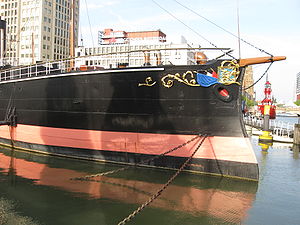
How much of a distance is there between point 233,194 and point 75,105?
6575 mm

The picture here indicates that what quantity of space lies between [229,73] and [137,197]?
4.80 m

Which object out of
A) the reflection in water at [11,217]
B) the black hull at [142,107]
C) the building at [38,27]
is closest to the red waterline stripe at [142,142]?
the black hull at [142,107]

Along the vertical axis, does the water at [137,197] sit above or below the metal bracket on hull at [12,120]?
below

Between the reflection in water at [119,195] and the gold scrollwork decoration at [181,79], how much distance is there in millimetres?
2987

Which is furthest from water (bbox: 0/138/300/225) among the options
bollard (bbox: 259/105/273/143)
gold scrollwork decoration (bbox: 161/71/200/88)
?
bollard (bbox: 259/105/273/143)

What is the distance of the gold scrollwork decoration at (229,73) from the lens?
28.6ft

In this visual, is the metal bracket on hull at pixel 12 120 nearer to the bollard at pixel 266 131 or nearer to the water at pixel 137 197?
the water at pixel 137 197

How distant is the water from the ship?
592 millimetres

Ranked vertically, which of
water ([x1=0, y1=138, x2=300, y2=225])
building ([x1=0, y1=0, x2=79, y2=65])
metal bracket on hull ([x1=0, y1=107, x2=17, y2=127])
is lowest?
water ([x1=0, y1=138, x2=300, y2=225])

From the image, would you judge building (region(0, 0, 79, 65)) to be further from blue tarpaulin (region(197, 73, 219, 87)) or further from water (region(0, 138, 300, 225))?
blue tarpaulin (region(197, 73, 219, 87))

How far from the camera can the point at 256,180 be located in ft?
28.0

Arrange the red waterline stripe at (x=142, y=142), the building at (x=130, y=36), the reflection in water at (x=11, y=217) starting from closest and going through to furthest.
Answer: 1. the reflection in water at (x=11, y=217)
2. the red waterline stripe at (x=142, y=142)
3. the building at (x=130, y=36)

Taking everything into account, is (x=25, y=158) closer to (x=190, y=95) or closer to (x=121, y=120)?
(x=121, y=120)

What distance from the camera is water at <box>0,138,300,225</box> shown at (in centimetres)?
589
